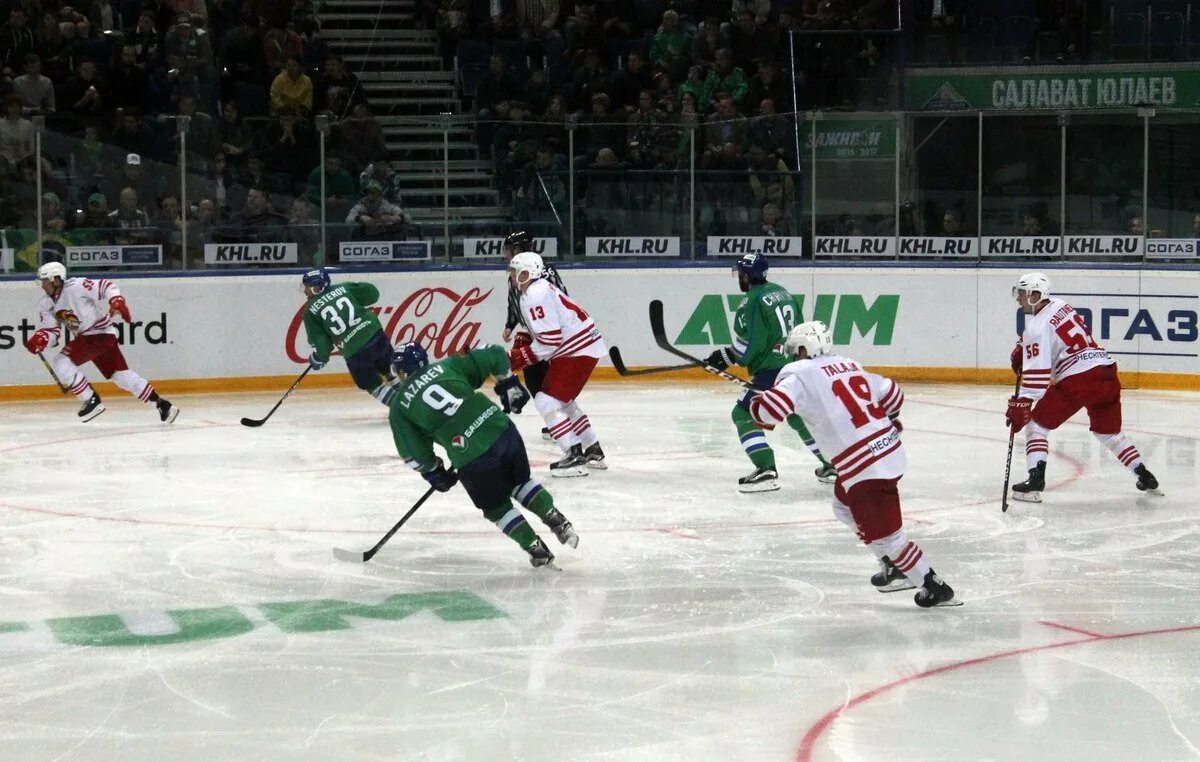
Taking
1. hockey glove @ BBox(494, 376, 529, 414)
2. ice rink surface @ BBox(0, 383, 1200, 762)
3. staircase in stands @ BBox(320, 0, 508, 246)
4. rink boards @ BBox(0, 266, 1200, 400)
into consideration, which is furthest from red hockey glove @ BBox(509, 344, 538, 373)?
staircase in stands @ BBox(320, 0, 508, 246)

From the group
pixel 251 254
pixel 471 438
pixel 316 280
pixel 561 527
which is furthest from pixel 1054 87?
pixel 471 438

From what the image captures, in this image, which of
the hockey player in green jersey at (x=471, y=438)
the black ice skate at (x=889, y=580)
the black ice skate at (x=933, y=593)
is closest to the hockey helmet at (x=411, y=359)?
the hockey player in green jersey at (x=471, y=438)

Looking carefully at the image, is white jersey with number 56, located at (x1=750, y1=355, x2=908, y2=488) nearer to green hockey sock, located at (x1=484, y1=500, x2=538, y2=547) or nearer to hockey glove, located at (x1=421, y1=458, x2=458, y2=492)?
green hockey sock, located at (x1=484, y1=500, x2=538, y2=547)

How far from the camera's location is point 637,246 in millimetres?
12789

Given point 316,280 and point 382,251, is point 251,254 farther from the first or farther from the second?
point 316,280

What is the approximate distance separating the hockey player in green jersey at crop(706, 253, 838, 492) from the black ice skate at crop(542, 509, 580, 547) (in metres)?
1.93

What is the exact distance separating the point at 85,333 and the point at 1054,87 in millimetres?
8224

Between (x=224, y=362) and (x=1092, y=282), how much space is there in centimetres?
641

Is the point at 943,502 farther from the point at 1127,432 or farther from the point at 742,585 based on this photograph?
the point at 1127,432

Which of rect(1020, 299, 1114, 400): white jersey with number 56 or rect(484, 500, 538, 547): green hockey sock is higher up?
rect(1020, 299, 1114, 400): white jersey with number 56

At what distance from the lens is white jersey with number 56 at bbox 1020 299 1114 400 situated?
7613 millimetres

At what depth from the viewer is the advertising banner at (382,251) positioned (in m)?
12.5

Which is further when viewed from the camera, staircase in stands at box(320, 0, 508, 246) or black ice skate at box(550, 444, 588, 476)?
staircase in stands at box(320, 0, 508, 246)

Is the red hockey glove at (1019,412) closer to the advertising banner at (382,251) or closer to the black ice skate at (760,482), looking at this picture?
the black ice skate at (760,482)
